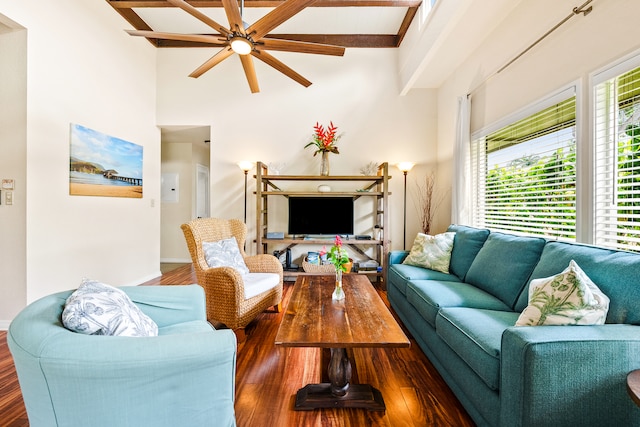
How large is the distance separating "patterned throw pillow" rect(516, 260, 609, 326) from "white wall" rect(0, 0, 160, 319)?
3778 mm

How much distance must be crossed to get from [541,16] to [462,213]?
6.32 feet

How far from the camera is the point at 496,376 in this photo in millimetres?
1218

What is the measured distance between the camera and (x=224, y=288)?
7.48 feet

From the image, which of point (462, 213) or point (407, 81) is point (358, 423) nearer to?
point (462, 213)

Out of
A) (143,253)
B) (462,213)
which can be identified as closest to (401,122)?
(462,213)

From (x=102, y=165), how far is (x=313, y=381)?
Answer: 3341 mm

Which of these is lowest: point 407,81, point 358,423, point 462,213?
point 358,423

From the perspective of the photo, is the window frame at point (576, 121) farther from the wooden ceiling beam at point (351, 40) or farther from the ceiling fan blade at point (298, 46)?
the wooden ceiling beam at point (351, 40)

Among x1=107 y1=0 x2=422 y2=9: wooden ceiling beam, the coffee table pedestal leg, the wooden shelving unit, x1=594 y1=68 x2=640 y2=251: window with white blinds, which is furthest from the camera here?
the wooden shelving unit

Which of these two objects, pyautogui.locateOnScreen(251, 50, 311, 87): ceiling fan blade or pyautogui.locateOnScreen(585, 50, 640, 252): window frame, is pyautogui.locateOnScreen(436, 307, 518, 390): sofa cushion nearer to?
pyautogui.locateOnScreen(585, 50, 640, 252): window frame

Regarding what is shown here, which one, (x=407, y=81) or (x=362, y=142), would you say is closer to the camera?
(x=407, y=81)

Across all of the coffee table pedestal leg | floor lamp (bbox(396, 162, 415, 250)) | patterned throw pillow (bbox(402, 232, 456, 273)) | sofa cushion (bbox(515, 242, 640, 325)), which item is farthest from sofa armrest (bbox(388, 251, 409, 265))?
the coffee table pedestal leg

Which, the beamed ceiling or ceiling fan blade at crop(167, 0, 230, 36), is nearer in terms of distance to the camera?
ceiling fan blade at crop(167, 0, 230, 36)

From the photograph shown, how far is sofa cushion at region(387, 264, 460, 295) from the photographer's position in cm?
254
